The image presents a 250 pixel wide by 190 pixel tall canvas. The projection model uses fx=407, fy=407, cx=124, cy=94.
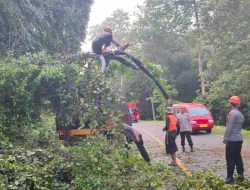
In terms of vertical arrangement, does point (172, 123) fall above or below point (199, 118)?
below

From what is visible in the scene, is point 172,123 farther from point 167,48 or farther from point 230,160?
point 167,48

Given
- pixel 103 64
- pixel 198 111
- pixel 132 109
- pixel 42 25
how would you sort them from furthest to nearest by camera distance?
pixel 132 109
pixel 198 111
pixel 42 25
pixel 103 64

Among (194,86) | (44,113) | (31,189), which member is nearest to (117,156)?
(31,189)

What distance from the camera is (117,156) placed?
8.03m

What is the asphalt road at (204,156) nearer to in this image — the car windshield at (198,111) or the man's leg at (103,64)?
the man's leg at (103,64)

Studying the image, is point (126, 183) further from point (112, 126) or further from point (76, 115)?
point (76, 115)

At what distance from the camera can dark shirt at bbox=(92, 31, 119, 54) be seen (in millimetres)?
9734

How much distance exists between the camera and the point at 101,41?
32.1 feet

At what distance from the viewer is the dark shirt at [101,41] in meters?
9.73

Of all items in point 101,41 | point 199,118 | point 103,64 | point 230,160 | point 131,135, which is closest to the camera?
point 103,64

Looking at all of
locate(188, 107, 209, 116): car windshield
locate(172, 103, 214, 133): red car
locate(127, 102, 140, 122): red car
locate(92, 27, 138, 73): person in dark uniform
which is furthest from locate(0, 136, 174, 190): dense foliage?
locate(188, 107, 209, 116): car windshield

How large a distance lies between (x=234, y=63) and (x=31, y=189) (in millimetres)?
16628

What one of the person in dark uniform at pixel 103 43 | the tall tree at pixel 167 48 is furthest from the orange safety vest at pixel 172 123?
the tall tree at pixel 167 48

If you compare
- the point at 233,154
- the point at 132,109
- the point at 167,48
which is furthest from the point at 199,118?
the point at 167,48
